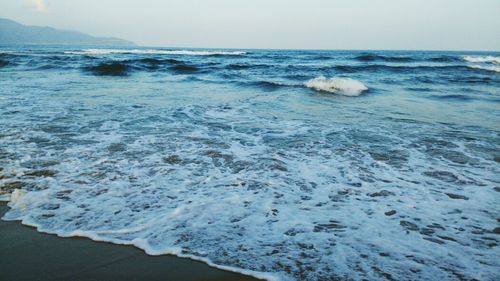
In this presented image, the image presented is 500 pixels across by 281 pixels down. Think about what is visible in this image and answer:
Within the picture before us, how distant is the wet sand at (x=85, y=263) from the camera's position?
2172 millimetres

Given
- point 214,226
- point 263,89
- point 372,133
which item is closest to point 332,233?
point 214,226

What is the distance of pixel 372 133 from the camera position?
235 inches

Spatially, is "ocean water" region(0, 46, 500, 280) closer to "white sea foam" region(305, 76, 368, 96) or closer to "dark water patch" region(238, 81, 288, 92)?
"white sea foam" region(305, 76, 368, 96)

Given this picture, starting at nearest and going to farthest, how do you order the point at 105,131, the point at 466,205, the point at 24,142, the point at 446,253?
the point at 446,253
the point at 466,205
the point at 24,142
the point at 105,131

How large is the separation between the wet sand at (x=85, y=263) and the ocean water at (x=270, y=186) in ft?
0.32

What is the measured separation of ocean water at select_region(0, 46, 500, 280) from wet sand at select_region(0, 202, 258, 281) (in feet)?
0.32

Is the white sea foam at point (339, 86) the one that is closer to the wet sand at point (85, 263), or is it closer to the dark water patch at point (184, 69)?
the dark water patch at point (184, 69)

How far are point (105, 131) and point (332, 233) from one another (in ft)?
14.1

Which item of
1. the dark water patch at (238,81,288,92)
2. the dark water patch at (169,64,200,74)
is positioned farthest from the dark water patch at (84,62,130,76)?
the dark water patch at (238,81,288,92)

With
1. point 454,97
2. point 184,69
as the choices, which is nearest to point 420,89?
point 454,97

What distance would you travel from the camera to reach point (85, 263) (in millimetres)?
2293

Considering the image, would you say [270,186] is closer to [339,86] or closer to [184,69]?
[339,86]

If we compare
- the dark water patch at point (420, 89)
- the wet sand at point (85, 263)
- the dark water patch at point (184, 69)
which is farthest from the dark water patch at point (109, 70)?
the wet sand at point (85, 263)

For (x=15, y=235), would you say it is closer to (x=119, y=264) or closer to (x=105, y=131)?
(x=119, y=264)
